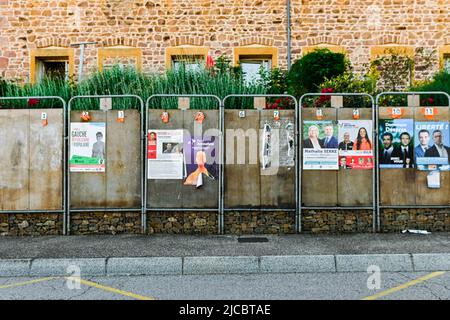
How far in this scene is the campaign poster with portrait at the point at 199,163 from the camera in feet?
28.5

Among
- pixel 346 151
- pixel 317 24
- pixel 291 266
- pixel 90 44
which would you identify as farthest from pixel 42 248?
pixel 317 24

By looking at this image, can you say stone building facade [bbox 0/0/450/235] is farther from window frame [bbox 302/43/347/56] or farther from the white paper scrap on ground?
the white paper scrap on ground

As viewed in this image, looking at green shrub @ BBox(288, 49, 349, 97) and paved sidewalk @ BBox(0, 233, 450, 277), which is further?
green shrub @ BBox(288, 49, 349, 97)

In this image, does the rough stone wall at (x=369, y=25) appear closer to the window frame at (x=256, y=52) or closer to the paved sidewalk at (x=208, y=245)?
the window frame at (x=256, y=52)

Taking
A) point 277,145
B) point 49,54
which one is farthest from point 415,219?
point 49,54

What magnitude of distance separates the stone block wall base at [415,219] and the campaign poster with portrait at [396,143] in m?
0.80

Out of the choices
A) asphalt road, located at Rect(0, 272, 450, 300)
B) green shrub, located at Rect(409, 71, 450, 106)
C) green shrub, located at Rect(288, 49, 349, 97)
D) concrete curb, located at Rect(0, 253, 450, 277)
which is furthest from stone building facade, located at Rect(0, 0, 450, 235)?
asphalt road, located at Rect(0, 272, 450, 300)

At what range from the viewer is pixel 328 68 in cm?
1193

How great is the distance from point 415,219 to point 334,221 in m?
1.37

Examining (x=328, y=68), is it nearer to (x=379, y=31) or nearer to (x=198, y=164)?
(x=379, y=31)

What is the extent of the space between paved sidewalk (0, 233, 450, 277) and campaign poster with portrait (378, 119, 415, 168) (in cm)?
149

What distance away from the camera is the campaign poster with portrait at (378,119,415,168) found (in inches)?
341

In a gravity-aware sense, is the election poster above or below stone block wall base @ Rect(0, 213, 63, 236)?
above

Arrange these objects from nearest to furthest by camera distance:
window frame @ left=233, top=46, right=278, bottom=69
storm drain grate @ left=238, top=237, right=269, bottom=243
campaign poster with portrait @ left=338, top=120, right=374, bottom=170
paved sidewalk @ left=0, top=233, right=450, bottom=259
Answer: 1. paved sidewalk @ left=0, top=233, right=450, bottom=259
2. storm drain grate @ left=238, top=237, right=269, bottom=243
3. campaign poster with portrait @ left=338, top=120, right=374, bottom=170
4. window frame @ left=233, top=46, right=278, bottom=69
